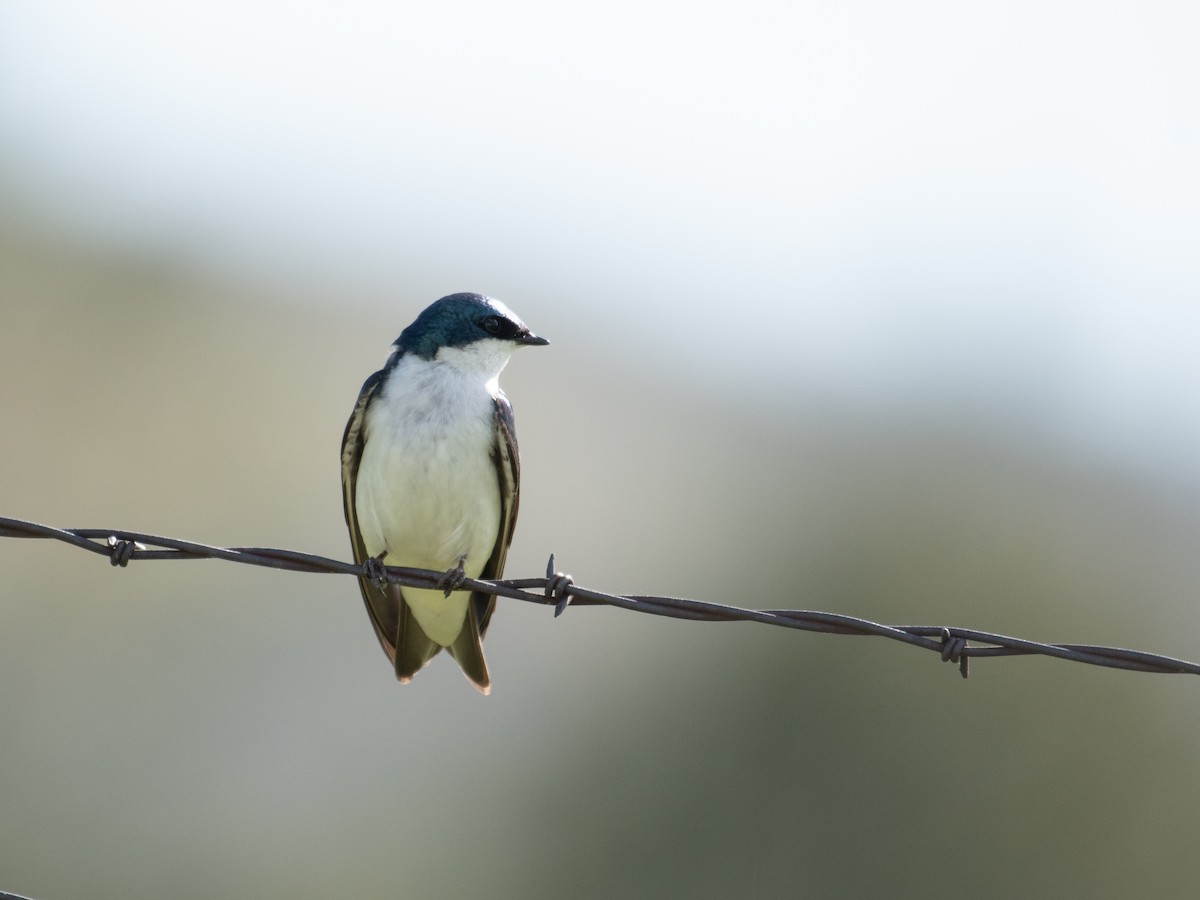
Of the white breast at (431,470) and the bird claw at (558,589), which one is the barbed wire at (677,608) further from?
the white breast at (431,470)

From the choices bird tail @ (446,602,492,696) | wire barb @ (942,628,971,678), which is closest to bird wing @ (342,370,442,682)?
bird tail @ (446,602,492,696)

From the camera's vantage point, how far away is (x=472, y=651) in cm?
762

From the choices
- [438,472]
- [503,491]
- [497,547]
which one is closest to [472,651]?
[497,547]

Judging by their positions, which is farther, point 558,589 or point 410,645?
point 410,645

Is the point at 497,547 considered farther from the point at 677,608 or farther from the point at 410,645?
the point at 677,608

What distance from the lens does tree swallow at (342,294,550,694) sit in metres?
7.10

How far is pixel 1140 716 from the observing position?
20.1 metres

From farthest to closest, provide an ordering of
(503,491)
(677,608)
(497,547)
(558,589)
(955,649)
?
(497,547) < (503,491) < (558,589) < (677,608) < (955,649)

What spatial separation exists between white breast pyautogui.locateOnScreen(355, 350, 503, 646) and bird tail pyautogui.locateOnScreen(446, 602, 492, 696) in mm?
158

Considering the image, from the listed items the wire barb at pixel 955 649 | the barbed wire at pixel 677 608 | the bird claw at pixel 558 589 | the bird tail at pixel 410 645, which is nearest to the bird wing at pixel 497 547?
the bird tail at pixel 410 645

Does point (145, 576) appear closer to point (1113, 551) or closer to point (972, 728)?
point (972, 728)

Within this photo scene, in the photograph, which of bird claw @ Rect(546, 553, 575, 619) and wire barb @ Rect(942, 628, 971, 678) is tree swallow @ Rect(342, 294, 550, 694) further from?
wire barb @ Rect(942, 628, 971, 678)

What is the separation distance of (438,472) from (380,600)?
39.3 inches

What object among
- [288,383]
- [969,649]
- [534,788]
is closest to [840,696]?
[534,788]
